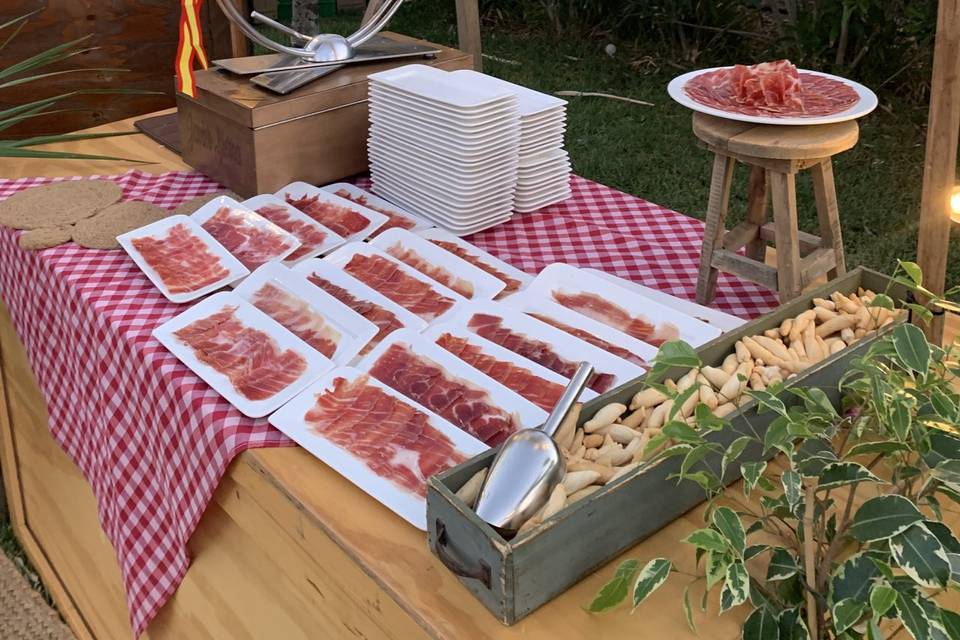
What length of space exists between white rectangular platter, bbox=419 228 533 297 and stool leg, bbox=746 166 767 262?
1.22 feet

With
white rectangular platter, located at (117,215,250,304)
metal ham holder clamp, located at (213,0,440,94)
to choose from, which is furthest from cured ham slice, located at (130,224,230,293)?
metal ham holder clamp, located at (213,0,440,94)

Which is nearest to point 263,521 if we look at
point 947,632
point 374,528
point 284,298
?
point 374,528

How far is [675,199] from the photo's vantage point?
381cm

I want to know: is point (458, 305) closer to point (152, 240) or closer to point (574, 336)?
point (574, 336)

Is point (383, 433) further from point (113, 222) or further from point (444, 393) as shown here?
point (113, 222)

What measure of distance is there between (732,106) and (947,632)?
0.80 metres

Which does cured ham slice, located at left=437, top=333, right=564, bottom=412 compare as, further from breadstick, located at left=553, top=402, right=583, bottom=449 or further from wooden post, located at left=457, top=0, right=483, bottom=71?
wooden post, located at left=457, top=0, right=483, bottom=71

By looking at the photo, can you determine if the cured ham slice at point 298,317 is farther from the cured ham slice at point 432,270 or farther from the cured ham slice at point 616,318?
the cured ham slice at point 616,318

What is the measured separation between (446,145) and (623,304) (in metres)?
0.45

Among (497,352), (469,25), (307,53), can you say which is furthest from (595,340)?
(469,25)

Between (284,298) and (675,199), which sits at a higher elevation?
(284,298)

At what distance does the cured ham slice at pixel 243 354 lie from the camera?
120 centimetres

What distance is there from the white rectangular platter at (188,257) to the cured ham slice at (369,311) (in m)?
0.14

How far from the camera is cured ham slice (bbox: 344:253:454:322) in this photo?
138cm
